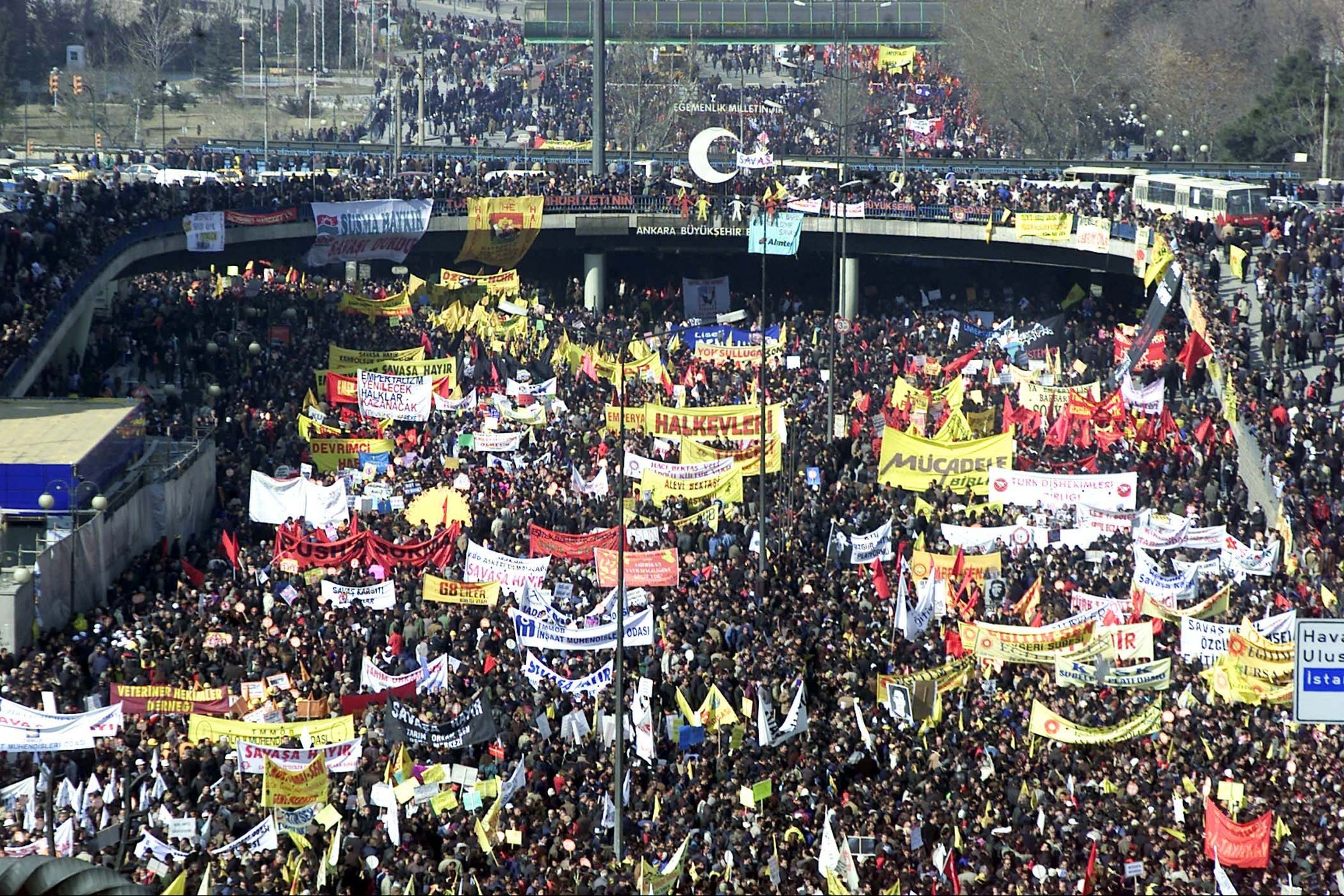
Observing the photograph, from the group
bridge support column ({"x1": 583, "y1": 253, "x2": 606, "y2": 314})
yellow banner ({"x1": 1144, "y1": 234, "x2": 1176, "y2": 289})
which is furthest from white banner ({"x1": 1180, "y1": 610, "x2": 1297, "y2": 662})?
bridge support column ({"x1": 583, "y1": 253, "x2": 606, "y2": 314})

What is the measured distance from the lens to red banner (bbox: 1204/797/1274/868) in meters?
19.6

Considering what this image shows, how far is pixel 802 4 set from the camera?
9775 cm

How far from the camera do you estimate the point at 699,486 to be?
32344mm

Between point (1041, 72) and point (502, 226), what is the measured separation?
35.4 metres

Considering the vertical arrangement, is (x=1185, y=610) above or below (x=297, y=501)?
below

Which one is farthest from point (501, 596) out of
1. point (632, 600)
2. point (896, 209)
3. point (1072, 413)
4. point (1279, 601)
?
point (896, 209)

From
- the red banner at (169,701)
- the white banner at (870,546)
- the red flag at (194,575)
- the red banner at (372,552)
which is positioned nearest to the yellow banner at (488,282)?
the red flag at (194,575)

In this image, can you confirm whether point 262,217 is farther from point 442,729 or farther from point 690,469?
point 442,729

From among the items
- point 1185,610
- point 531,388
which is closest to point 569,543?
point 1185,610

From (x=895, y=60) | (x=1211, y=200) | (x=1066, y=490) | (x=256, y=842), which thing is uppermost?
(x=895, y=60)

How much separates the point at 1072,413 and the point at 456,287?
1982 cm

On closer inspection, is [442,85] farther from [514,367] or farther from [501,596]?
[501,596]

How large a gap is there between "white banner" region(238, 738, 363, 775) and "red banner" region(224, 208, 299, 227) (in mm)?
32899

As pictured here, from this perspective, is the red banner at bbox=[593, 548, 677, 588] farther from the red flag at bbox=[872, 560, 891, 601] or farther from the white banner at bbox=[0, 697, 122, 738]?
the white banner at bbox=[0, 697, 122, 738]
